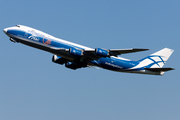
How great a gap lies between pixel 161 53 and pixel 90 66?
13.7 m

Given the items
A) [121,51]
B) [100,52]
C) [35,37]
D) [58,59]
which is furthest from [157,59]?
[35,37]

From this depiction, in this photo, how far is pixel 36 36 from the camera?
128 ft

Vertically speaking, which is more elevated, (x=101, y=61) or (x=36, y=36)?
(x=36, y=36)

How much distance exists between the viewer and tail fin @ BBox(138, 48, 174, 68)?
4655 centimetres

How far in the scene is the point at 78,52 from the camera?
39406 mm

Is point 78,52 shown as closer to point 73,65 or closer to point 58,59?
point 73,65

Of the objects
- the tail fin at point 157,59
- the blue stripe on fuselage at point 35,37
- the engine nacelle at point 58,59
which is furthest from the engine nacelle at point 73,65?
the tail fin at point 157,59

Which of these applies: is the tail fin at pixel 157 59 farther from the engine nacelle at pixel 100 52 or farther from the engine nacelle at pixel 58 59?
the engine nacelle at pixel 58 59

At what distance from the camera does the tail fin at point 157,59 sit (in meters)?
46.5

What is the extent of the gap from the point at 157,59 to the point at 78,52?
54.0 feet

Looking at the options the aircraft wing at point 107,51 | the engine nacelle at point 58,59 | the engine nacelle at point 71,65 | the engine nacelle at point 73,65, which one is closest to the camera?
the aircraft wing at point 107,51

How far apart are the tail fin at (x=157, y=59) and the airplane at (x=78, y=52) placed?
2.20ft

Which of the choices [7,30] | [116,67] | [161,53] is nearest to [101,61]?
[116,67]

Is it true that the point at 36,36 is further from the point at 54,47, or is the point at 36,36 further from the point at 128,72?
the point at 128,72
